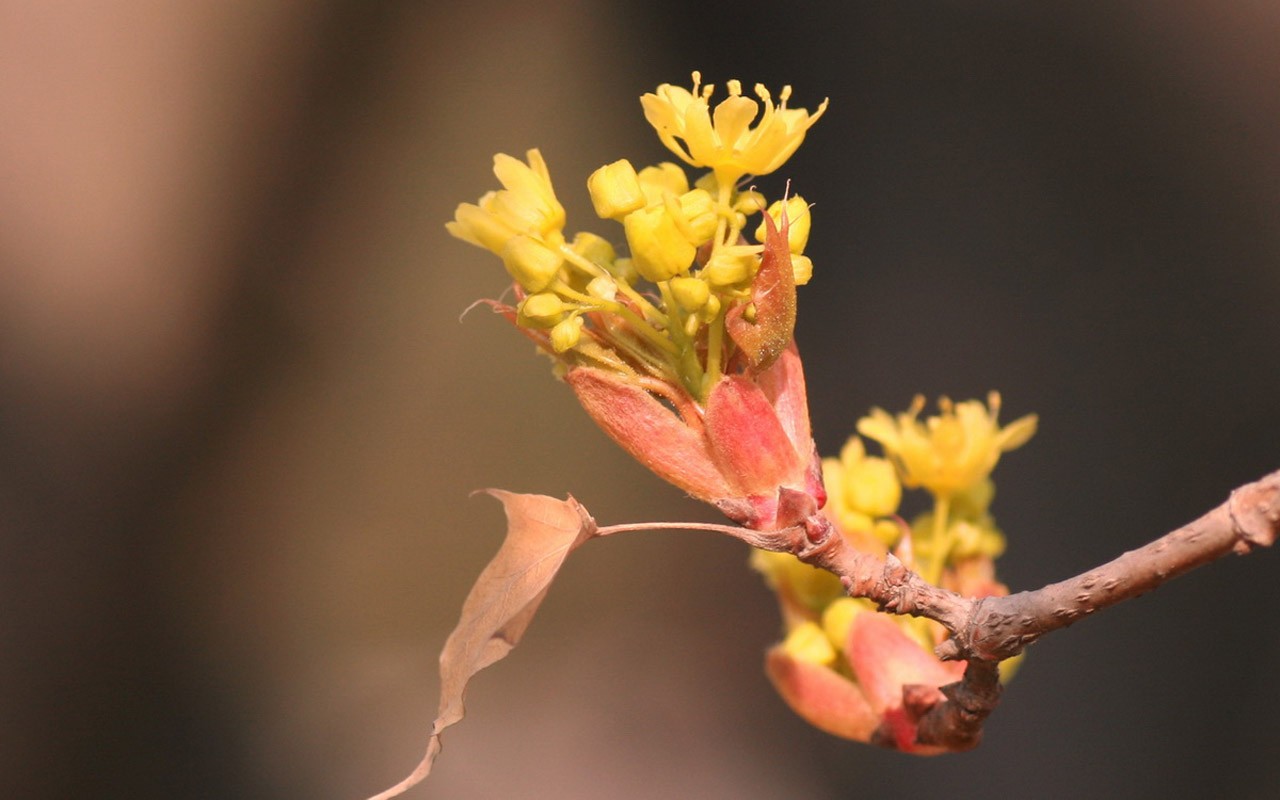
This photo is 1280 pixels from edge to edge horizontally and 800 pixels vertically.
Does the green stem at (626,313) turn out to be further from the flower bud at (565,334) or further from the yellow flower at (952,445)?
the yellow flower at (952,445)

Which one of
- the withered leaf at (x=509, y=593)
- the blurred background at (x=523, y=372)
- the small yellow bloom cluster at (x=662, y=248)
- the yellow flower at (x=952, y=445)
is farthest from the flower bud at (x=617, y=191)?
the blurred background at (x=523, y=372)

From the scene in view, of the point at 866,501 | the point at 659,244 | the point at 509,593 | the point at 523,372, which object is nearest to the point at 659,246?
the point at 659,244

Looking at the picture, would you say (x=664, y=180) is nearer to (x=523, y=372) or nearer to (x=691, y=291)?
(x=691, y=291)

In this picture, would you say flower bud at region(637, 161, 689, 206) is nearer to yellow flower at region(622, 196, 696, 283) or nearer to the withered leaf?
yellow flower at region(622, 196, 696, 283)

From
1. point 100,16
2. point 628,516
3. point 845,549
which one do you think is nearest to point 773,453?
point 845,549

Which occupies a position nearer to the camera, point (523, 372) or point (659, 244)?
point (659, 244)

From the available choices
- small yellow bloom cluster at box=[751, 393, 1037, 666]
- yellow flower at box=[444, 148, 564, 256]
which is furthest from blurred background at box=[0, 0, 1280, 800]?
yellow flower at box=[444, 148, 564, 256]
